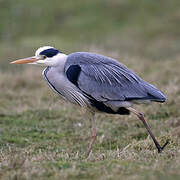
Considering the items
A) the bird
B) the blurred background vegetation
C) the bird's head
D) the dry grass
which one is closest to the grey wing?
the bird

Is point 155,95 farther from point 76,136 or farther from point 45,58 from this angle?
point 76,136

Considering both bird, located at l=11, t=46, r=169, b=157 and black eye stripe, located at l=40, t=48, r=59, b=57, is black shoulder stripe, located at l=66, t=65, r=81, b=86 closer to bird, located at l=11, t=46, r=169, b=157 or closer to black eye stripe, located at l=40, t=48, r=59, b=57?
bird, located at l=11, t=46, r=169, b=157

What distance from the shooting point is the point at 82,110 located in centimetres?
598

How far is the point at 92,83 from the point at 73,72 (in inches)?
11.3

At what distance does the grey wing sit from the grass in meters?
0.62

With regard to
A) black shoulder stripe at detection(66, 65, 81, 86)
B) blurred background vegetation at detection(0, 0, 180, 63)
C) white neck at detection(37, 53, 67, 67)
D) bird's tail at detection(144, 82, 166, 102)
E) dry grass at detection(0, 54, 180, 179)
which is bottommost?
blurred background vegetation at detection(0, 0, 180, 63)

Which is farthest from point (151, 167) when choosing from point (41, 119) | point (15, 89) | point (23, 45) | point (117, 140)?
point (23, 45)

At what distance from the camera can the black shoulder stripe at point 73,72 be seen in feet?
18.6

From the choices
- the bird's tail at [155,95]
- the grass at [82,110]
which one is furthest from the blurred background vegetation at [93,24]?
the bird's tail at [155,95]

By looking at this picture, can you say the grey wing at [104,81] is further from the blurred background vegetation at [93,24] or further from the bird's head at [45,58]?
the blurred background vegetation at [93,24]

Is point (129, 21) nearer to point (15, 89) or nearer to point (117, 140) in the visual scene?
point (15, 89)

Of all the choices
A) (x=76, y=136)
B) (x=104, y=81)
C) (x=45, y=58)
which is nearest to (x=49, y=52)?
(x=45, y=58)

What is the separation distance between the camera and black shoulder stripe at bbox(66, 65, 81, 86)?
5684mm

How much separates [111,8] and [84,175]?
20140mm
